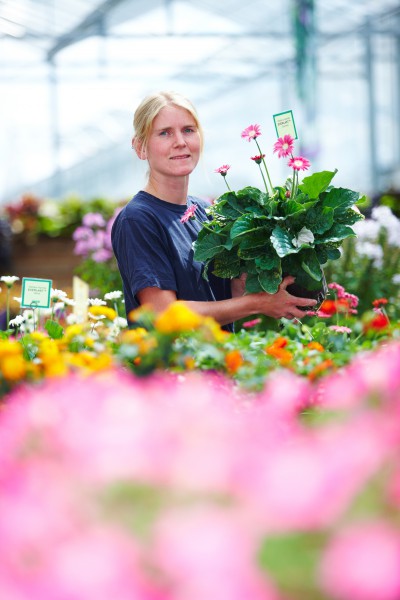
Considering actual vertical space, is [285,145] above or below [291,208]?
above

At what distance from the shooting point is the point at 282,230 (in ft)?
5.71

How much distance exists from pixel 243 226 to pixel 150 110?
41 centimetres

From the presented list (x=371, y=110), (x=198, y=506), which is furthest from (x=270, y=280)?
(x=371, y=110)

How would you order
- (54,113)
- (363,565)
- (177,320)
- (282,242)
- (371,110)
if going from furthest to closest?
(371,110)
(54,113)
(282,242)
(177,320)
(363,565)

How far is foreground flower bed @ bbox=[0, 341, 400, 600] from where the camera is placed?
1.77 ft

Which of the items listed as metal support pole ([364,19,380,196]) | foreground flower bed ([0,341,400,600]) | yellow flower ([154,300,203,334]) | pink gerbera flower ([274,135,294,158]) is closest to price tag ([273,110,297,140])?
pink gerbera flower ([274,135,294,158])

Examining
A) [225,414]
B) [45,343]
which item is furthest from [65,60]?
[225,414]

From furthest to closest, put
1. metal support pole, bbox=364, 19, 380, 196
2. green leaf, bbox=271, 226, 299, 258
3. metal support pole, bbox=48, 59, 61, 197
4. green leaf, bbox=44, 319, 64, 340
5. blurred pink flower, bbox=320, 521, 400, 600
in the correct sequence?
1. metal support pole, bbox=364, 19, 380, 196
2. metal support pole, bbox=48, 59, 61, 197
3. green leaf, bbox=44, 319, 64, 340
4. green leaf, bbox=271, 226, 299, 258
5. blurred pink flower, bbox=320, 521, 400, 600

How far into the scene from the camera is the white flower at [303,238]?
5.64 ft

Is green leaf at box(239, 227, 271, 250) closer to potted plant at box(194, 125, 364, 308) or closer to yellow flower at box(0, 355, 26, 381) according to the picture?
potted plant at box(194, 125, 364, 308)

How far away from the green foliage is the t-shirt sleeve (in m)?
0.08

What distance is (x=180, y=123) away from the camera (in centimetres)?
191

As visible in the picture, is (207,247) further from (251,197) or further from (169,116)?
(169,116)

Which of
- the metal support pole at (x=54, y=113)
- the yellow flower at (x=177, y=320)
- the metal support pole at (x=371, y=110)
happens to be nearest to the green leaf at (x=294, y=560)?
the yellow flower at (x=177, y=320)
